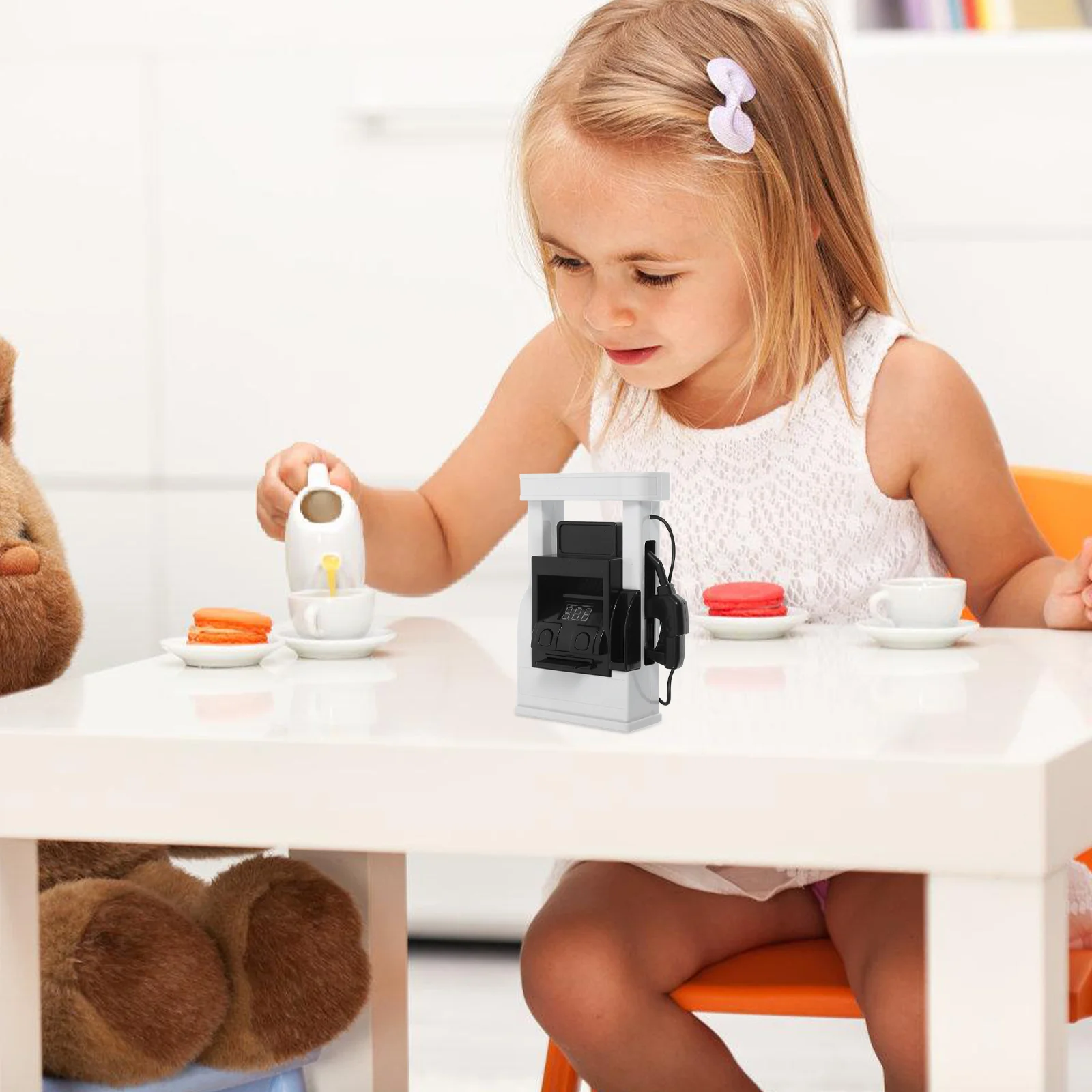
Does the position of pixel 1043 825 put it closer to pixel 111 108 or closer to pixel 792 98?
Answer: pixel 792 98

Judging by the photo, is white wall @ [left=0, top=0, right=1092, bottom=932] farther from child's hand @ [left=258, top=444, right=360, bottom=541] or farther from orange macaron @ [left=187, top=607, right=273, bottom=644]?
orange macaron @ [left=187, top=607, right=273, bottom=644]

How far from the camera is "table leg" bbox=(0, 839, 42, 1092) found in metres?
0.74

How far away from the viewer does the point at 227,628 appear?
91 centimetres

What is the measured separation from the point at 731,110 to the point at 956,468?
1.13ft

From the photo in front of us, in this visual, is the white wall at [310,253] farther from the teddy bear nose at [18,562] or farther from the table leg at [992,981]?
the table leg at [992,981]

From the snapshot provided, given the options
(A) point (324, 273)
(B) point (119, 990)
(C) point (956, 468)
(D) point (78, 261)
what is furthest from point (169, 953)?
(D) point (78, 261)

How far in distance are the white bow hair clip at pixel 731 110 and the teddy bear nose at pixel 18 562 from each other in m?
0.57

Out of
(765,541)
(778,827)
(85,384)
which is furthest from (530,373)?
(778,827)

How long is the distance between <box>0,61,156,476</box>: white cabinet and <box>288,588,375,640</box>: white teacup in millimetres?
1160

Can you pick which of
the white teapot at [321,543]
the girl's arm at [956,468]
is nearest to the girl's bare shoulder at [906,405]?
the girl's arm at [956,468]

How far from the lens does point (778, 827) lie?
61cm

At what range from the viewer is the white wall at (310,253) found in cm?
188

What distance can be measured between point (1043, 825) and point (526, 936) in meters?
0.52

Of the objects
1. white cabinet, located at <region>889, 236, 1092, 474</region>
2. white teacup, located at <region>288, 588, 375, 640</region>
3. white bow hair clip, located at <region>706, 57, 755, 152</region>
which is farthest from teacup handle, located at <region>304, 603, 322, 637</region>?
white cabinet, located at <region>889, 236, 1092, 474</region>
